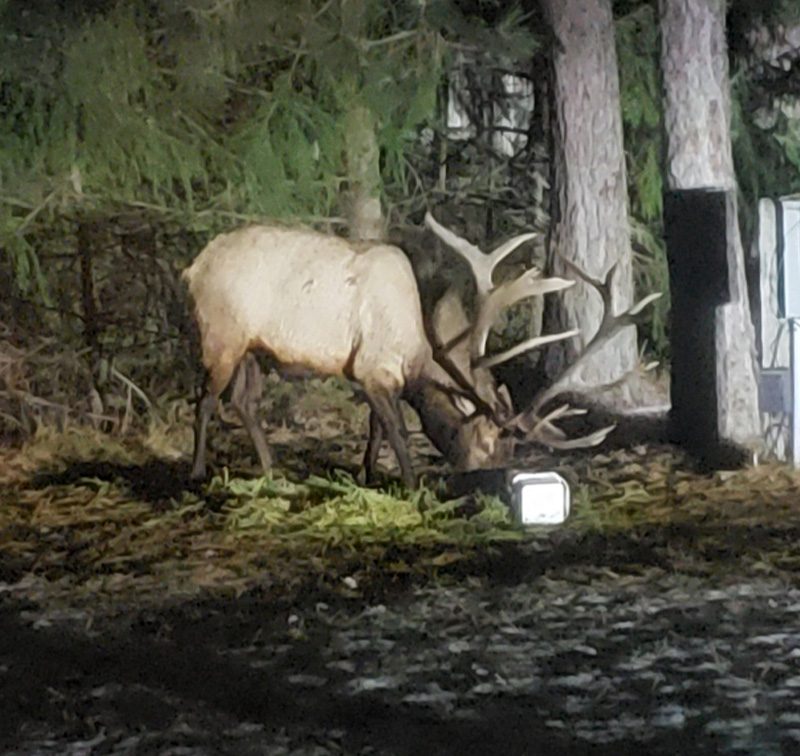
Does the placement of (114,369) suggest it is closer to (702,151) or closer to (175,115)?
(175,115)

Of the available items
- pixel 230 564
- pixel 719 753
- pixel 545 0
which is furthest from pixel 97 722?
pixel 545 0

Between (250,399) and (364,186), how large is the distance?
3393mm

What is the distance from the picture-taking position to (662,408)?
1169 centimetres

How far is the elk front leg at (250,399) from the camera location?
32.3ft

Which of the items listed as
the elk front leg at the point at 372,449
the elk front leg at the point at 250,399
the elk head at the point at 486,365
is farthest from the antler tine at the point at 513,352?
the elk front leg at the point at 250,399

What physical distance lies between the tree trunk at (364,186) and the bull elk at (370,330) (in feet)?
10.6

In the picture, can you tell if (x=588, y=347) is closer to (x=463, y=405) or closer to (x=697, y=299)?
(x=463, y=405)

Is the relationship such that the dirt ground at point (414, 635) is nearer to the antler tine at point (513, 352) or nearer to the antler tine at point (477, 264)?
the antler tine at point (513, 352)

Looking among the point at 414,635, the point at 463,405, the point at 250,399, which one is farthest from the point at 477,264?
the point at 414,635

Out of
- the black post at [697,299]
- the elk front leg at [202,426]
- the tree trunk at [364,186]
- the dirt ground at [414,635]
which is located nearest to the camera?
the dirt ground at [414,635]

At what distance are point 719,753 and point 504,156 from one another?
9.75 metres

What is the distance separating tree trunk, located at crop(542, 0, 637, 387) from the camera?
38.4ft

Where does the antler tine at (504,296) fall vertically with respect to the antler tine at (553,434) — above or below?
above

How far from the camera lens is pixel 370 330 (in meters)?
9.38
